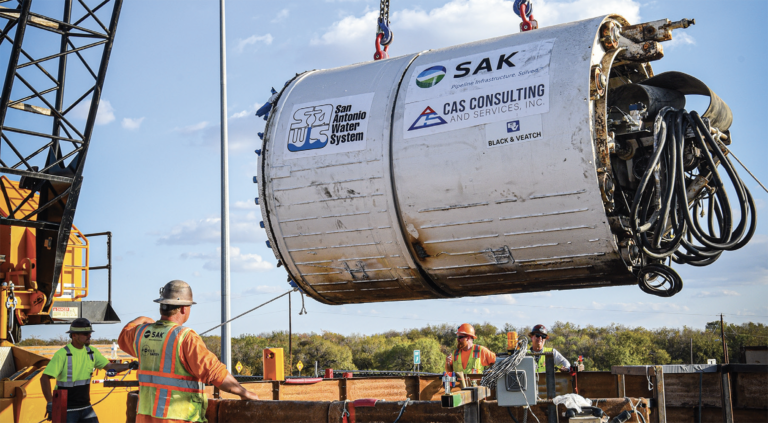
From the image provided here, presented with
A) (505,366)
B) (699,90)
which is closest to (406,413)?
(505,366)

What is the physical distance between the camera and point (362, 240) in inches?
249

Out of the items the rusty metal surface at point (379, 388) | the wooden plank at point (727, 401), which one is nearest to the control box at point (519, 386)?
the wooden plank at point (727, 401)

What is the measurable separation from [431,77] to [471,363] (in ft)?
12.0

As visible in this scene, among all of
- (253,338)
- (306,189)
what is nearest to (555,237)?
(306,189)

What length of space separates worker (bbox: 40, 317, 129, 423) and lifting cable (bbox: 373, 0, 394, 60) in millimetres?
4641

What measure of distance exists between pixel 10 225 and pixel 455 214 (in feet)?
29.1

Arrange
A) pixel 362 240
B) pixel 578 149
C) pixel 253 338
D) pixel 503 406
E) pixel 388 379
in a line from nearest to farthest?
pixel 503 406, pixel 578 149, pixel 362 240, pixel 388 379, pixel 253 338

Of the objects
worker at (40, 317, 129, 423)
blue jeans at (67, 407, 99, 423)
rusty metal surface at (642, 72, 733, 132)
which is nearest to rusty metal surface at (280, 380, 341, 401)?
worker at (40, 317, 129, 423)

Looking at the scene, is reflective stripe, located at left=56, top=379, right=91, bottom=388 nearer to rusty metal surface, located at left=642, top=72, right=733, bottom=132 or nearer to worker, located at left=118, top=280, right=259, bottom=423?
worker, located at left=118, top=280, right=259, bottom=423

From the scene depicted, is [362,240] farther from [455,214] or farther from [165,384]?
[165,384]

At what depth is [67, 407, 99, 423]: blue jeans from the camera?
8078mm

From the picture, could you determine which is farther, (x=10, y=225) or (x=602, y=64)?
(x=10, y=225)

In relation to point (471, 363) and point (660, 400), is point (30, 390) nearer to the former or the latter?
point (471, 363)

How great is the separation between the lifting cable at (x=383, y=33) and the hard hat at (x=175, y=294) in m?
3.27
